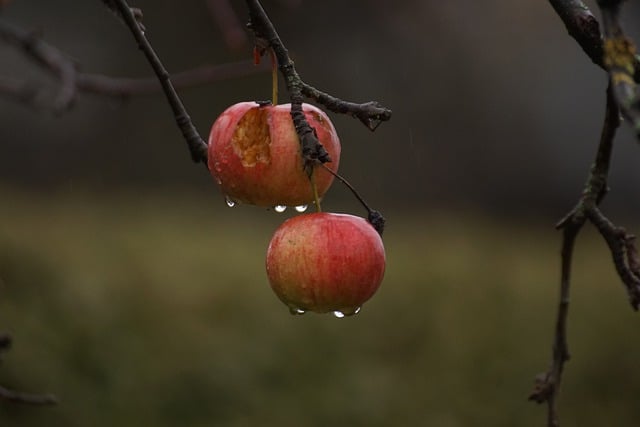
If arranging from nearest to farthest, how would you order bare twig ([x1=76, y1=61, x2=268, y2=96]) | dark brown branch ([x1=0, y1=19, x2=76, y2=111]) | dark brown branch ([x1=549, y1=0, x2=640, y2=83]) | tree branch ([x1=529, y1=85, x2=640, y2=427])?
dark brown branch ([x1=549, y1=0, x2=640, y2=83]), tree branch ([x1=529, y1=85, x2=640, y2=427]), dark brown branch ([x1=0, y1=19, x2=76, y2=111]), bare twig ([x1=76, y1=61, x2=268, y2=96])

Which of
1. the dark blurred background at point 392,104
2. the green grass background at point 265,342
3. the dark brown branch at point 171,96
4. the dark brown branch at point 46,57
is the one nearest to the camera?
the dark brown branch at point 171,96

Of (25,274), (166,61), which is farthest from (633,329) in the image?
(166,61)

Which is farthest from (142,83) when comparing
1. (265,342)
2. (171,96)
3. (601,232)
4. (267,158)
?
(265,342)

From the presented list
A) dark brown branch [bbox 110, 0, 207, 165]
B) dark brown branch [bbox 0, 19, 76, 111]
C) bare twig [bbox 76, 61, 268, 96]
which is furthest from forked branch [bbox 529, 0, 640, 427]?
dark brown branch [bbox 0, 19, 76, 111]

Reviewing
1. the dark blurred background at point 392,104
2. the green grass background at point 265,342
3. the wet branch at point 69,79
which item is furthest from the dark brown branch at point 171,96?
the dark blurred background at point 392,104

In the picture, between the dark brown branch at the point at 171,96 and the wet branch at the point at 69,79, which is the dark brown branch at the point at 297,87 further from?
the wet branch at the point at 69,79

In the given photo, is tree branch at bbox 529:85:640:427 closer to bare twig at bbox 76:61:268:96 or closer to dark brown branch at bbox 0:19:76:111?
bare twig at bbox 76:61:268:96
